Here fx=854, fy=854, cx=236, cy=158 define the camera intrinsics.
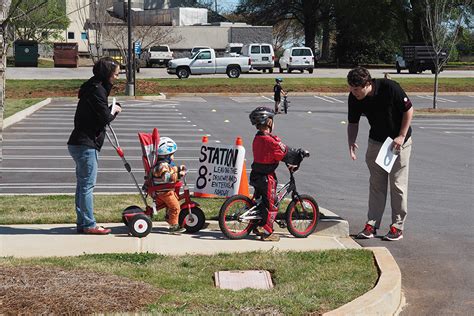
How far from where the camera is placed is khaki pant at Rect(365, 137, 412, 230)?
912 centimetres

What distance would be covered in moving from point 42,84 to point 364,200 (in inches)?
1189

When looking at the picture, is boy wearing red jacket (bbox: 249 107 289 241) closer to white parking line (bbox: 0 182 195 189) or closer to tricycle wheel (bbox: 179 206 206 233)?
tricycle wheel (bbox: 179 206 206 233)

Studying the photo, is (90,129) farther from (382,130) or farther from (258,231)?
(382,130)

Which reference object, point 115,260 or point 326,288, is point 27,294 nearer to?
point 115,260

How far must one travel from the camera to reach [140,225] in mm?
8805

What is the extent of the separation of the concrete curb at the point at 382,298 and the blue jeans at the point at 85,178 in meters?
3.13

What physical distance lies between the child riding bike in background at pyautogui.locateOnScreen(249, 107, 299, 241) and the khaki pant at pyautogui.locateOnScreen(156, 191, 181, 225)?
2.92ft

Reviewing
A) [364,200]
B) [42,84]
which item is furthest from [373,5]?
[364,200]

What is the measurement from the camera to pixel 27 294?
621 centimetres

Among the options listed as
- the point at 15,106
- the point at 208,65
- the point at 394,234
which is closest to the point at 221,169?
the point at 394,234

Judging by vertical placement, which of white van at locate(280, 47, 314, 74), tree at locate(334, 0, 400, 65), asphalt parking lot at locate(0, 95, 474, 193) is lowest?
asphalt parking lot at locate(0, 95, 474, 193)

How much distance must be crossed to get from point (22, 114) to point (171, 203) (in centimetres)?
1746

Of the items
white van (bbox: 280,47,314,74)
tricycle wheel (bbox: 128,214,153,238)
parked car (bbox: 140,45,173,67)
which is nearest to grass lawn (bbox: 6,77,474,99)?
white van (bbox: 280,47,314,74)

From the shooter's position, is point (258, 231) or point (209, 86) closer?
point (258, 231)
